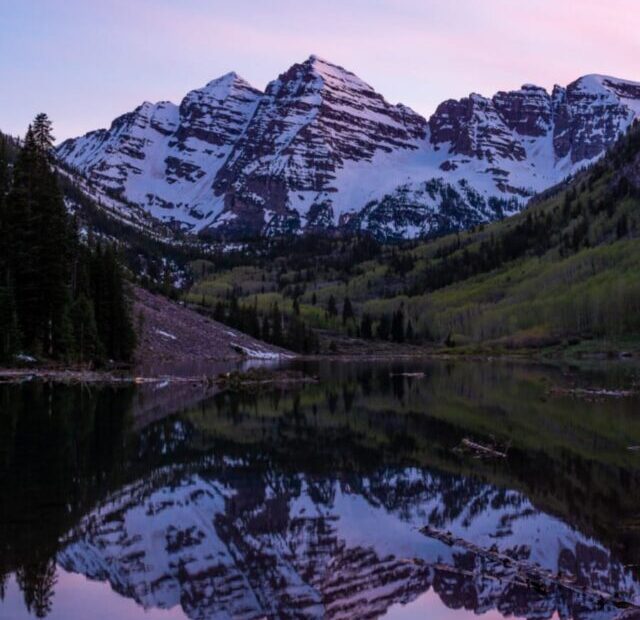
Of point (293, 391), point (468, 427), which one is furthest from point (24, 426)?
point (293, 391)

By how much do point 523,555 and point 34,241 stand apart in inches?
2567

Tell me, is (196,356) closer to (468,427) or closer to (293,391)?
(293,391)

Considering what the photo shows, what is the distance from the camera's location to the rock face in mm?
15703

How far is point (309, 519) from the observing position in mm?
21969

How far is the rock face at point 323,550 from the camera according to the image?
15.7 metres

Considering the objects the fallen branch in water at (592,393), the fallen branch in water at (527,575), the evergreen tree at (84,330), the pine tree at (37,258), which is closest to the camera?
the fallen branch in water at (527,575)

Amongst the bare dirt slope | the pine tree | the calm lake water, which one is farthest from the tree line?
the calm lake water

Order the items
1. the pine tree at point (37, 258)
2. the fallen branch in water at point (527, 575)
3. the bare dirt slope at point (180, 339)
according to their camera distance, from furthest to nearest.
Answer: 1. the bare dirt slope at point (180, 339)
2. the pine tree at point (37, 258)
3. the fallen branch in water at point (527, 575)

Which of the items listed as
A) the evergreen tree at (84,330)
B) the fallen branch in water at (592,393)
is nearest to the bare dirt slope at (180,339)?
the evergreen tree at (84,330)

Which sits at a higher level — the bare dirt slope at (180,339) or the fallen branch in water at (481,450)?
the bare dirt slope at (180,339)

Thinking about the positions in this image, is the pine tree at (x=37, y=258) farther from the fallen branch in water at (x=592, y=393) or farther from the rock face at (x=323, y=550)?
the rock face at (x=323, y=550)

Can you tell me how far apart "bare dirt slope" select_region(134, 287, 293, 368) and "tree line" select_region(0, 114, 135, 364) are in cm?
1687

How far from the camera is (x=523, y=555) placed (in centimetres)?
1895

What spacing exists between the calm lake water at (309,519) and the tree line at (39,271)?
30.7m
